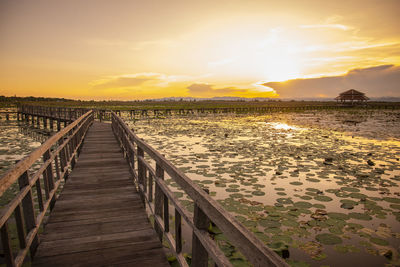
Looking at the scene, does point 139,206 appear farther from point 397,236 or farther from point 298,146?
point 298,146

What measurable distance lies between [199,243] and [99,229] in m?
2.34

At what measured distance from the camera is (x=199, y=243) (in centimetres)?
184

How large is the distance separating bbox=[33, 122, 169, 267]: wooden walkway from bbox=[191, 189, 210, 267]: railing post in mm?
1105

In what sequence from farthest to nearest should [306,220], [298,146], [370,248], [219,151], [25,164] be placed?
1. [298,146]
2. [219,151]
3. [306,220]
4. [370,248]
5. [25,164]

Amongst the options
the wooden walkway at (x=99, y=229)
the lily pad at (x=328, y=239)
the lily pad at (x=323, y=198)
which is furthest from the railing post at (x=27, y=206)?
the lily pad at (x=323, y=198)

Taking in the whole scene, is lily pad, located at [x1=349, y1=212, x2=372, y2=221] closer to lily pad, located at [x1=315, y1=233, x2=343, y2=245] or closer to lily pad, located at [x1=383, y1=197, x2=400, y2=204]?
lily pad, located at [x1=315, y1=233, x2=343, y2=245]

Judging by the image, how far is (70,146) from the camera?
273 inches

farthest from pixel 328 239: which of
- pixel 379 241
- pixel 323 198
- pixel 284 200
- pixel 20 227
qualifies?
pixel 20 227

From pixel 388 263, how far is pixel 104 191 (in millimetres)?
5445

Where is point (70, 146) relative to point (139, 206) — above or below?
above

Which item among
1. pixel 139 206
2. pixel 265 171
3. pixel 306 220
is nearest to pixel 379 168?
pixel 265 171

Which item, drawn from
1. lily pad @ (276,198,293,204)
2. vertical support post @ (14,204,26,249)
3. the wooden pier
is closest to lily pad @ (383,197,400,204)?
lily pad @ (276,198,293,204)

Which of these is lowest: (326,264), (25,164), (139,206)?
(326,264)

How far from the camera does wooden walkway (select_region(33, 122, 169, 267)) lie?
9.22ft
